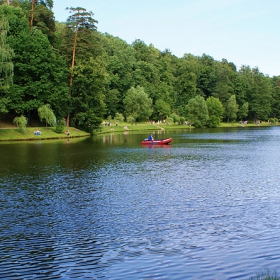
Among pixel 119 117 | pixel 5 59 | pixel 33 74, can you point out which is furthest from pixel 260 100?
pixel 5 59

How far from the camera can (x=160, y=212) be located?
57.4 feet

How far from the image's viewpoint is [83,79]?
70.6 m

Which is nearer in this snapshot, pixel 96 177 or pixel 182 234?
pixel 182 234

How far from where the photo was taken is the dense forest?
199ft

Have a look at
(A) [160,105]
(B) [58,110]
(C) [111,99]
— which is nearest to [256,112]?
(A) [160,105]

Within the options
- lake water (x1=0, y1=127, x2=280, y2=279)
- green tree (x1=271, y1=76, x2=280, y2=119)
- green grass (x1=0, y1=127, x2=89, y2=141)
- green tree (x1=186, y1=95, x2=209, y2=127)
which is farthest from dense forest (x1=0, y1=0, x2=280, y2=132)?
lake water (x1=0, y1=127, x2=280, y2=279)

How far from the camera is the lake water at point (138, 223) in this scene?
1134 centimetres

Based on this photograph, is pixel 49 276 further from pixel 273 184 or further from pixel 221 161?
pixel 221 161

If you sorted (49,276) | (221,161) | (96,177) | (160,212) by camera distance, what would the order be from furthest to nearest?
(221,161), (96,177), (160,212), (49,276)

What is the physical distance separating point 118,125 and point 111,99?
9.57 m

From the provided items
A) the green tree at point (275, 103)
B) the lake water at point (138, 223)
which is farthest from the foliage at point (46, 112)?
the green tree at point (275, 103)

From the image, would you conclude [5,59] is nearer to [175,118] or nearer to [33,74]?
[33,74]

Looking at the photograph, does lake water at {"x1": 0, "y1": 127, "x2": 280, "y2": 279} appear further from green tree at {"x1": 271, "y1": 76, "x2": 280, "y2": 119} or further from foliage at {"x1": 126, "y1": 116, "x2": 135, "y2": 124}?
green tree at {"x1": 271, "y1": 76, "x2": 280, "y2": 119}

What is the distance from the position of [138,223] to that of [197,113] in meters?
102
